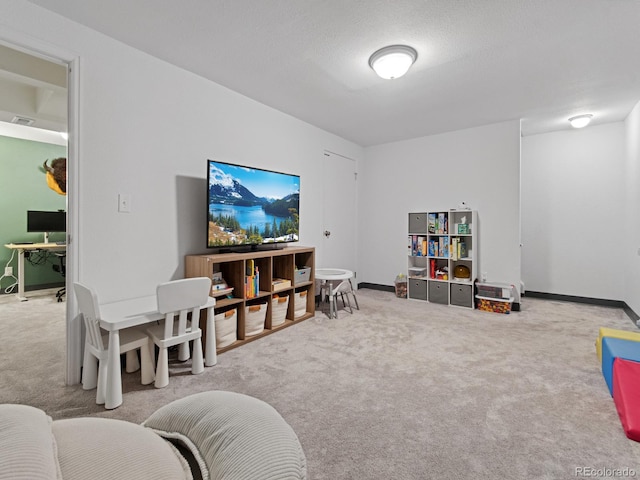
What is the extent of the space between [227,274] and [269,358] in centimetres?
92

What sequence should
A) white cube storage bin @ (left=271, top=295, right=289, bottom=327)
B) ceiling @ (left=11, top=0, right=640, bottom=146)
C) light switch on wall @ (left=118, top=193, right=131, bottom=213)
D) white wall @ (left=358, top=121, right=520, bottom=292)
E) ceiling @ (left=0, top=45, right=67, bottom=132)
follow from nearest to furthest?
ceiling @ (left=11, top=0, right=640, bottom=146) → light switch on wall @ (left=118, top=193, right=131, bottom=213) → ceiling @ (left=0, top=45, right=67, bottom=132) → white cube storage bin @ (left=271, top=295, right=289, bottom=327) → white wall @ (left=358, top=121, right=520, bottom=292)

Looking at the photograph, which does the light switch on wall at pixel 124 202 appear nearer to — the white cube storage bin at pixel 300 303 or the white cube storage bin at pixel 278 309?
the white cube storage bin at pixel 278 309

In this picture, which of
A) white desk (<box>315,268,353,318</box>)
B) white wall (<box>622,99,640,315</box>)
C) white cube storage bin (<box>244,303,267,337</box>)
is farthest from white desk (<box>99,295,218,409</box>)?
white wall (<box>622,99,640,315</box>)

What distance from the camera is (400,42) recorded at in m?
2.35

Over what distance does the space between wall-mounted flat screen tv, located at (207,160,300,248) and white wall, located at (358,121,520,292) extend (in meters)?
1.97

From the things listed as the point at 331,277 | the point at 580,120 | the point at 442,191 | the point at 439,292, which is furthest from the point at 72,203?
the point at 580,120

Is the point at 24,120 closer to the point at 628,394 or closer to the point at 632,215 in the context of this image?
the point at 628,394

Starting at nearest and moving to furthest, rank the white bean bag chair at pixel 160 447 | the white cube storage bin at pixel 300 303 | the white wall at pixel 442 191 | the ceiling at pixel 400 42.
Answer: the white bean bag chair at pixel 160 447 < the ceiling at pixel 400 42 < the white cube storage bin at pixel 300 303 < the white wall at pixel 442 191

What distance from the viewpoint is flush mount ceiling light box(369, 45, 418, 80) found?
2412 mm

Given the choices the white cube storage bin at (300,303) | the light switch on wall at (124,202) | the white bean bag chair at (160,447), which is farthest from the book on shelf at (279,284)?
the white bean bag chair at (160,447)

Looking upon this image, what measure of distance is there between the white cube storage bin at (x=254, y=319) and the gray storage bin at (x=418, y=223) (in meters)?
2.65

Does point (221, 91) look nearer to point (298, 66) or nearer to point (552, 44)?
point (298, 66)

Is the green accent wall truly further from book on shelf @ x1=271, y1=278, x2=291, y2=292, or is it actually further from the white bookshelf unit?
the white bookshelf unit

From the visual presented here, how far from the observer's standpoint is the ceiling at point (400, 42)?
201 centimetres
